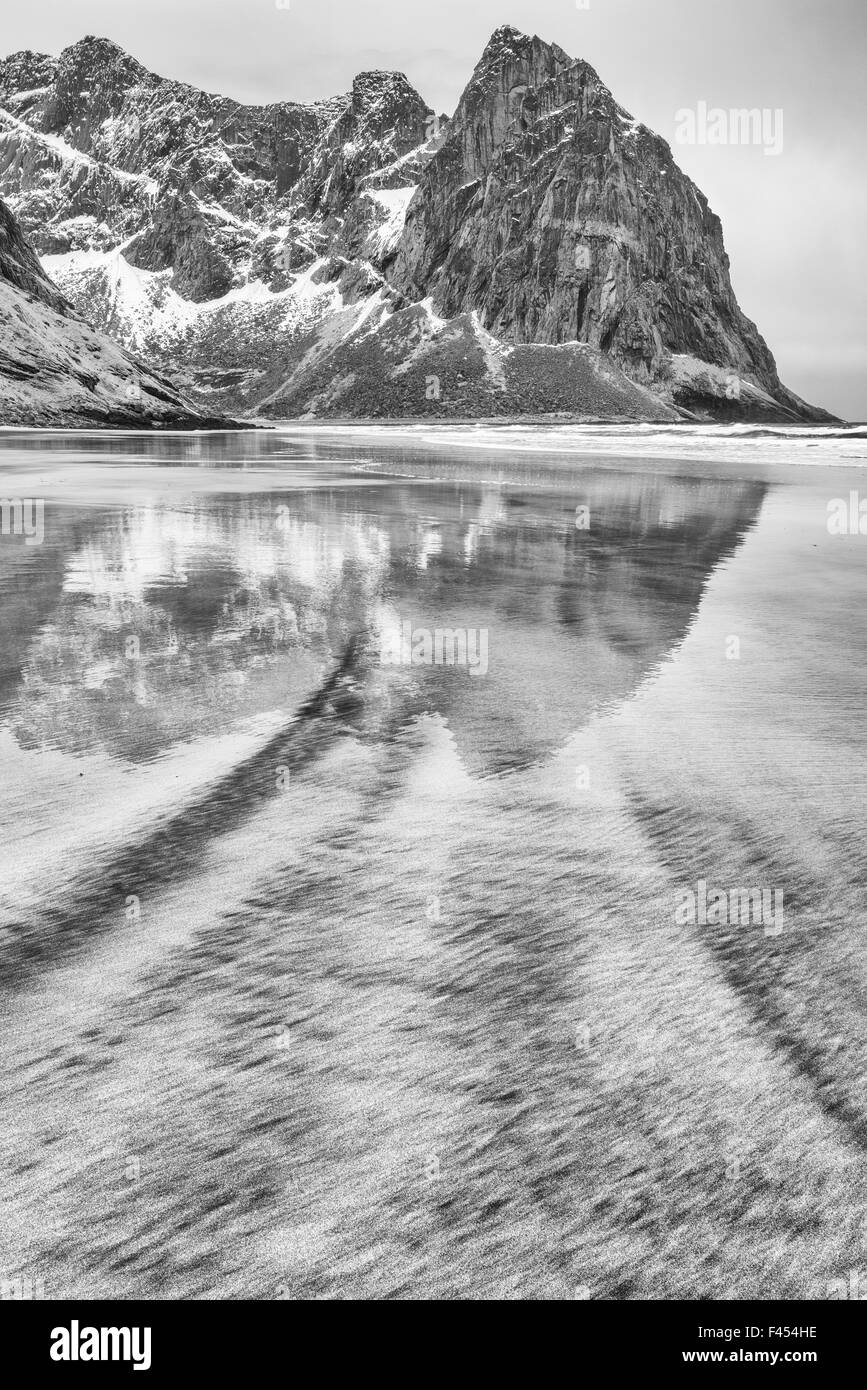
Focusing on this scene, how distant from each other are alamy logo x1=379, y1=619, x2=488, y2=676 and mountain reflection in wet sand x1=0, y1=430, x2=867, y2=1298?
0.14 m

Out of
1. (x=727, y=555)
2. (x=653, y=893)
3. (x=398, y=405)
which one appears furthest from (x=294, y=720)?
(x=398, y=405)

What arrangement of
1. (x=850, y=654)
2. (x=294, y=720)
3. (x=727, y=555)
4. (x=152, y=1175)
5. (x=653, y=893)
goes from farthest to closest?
(x=727, y=555) → (x=850, y=654) → (x=294, y=720) → (x=653, y=893) → (x=152, y=1175)

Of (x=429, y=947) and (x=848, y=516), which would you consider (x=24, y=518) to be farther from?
(x=848, y=516)

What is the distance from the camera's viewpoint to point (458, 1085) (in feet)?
6.56

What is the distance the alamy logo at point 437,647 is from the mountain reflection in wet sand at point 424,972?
14 cm
